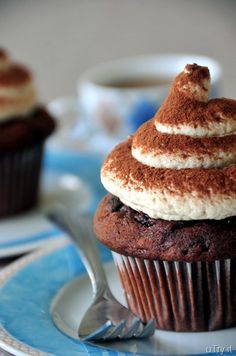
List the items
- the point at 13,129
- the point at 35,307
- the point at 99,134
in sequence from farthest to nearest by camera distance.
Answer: the point at 99,134, the point at 13,129, the point at 35,307

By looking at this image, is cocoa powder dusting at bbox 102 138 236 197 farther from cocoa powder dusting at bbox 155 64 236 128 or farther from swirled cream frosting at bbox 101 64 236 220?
cocoa powder dusting at bbox 155 64 236 128

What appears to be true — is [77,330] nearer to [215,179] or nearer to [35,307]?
[35,307]

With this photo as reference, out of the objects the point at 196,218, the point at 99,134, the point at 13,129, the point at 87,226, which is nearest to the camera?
the point at 196,218

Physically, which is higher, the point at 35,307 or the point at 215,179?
the point at 215,179

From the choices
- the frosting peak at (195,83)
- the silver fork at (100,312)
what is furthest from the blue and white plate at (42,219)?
the frosting peak at (195,83)

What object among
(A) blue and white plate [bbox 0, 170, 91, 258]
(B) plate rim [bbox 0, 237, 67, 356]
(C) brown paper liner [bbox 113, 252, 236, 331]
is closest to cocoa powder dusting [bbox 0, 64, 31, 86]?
(A) blue and white plate [bbox 0, 170, 91, 258]

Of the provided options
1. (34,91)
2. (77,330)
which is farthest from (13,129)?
(77,330)
